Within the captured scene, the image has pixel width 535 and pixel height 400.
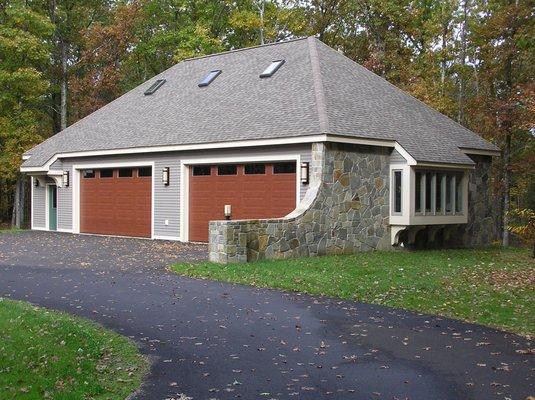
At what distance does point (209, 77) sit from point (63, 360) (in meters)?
17.8

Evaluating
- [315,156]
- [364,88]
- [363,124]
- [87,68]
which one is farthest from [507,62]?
[87,68]

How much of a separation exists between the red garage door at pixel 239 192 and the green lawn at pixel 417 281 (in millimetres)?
2843

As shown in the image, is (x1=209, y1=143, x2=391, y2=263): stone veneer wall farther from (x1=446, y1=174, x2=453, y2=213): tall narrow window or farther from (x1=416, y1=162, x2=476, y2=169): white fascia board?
(x1=446, y1=174, x2=453, y2=213): tall narrow window

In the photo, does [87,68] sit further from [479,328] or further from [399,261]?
[479,328]

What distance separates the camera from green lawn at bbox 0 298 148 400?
5387mm

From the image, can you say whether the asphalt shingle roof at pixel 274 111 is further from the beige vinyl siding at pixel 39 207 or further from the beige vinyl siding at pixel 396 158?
the beige vinyl siding at pixel 39 207

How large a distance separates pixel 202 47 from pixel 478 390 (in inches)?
1145

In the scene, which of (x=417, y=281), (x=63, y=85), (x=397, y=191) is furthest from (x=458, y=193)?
(x=63, y=85)

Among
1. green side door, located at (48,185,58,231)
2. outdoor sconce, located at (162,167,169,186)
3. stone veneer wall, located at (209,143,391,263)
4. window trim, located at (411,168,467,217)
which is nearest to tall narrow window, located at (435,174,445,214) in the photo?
window trim, located at (411,168,467,217)

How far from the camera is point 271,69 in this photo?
2083 cm

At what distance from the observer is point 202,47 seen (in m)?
32.8

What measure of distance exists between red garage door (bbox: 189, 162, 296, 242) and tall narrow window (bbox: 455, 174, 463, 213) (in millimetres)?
5297

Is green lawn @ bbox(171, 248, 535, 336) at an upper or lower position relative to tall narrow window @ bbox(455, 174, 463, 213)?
lower

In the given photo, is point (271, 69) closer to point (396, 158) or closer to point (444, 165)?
point (396, 158)
